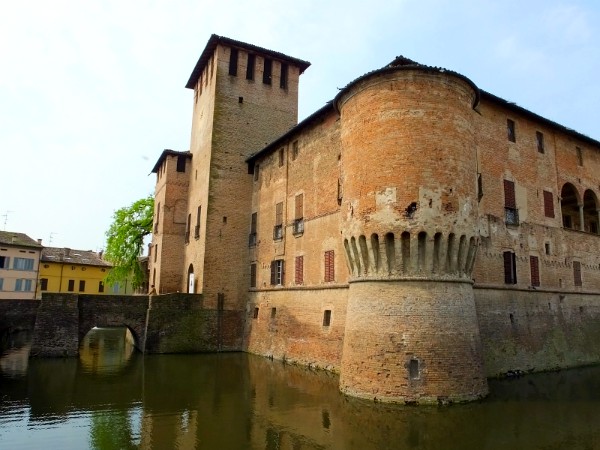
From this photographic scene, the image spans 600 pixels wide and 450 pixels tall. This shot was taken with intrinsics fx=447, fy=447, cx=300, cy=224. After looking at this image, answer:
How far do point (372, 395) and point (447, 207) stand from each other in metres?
5.98

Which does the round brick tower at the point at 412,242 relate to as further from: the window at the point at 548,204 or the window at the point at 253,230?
the window at the point at 253,230

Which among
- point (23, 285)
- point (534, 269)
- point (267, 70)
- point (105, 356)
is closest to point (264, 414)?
point (534, 269)

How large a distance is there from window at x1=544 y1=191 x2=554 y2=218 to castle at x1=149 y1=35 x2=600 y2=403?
108 mm

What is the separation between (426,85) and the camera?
1427cm

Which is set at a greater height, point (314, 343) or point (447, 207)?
point (447, 207)

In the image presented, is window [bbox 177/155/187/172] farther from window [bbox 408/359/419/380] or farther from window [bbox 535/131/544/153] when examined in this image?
window [bbox 408/359/419/380]

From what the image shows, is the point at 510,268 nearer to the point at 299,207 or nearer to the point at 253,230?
the point at 299,207

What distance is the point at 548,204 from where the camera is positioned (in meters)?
20.7

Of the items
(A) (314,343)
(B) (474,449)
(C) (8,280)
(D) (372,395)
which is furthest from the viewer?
(C) (8,280)

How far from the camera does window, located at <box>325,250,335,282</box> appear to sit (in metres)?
18.7

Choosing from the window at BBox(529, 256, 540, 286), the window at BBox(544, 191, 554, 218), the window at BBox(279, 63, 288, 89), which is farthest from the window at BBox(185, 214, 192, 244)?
the window at BBox(544, 191, 554, 218)

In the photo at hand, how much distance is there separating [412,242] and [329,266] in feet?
20.1

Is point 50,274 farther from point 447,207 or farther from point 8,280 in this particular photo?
point 447,207

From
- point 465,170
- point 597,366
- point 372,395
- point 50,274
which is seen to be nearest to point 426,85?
point 465,170
